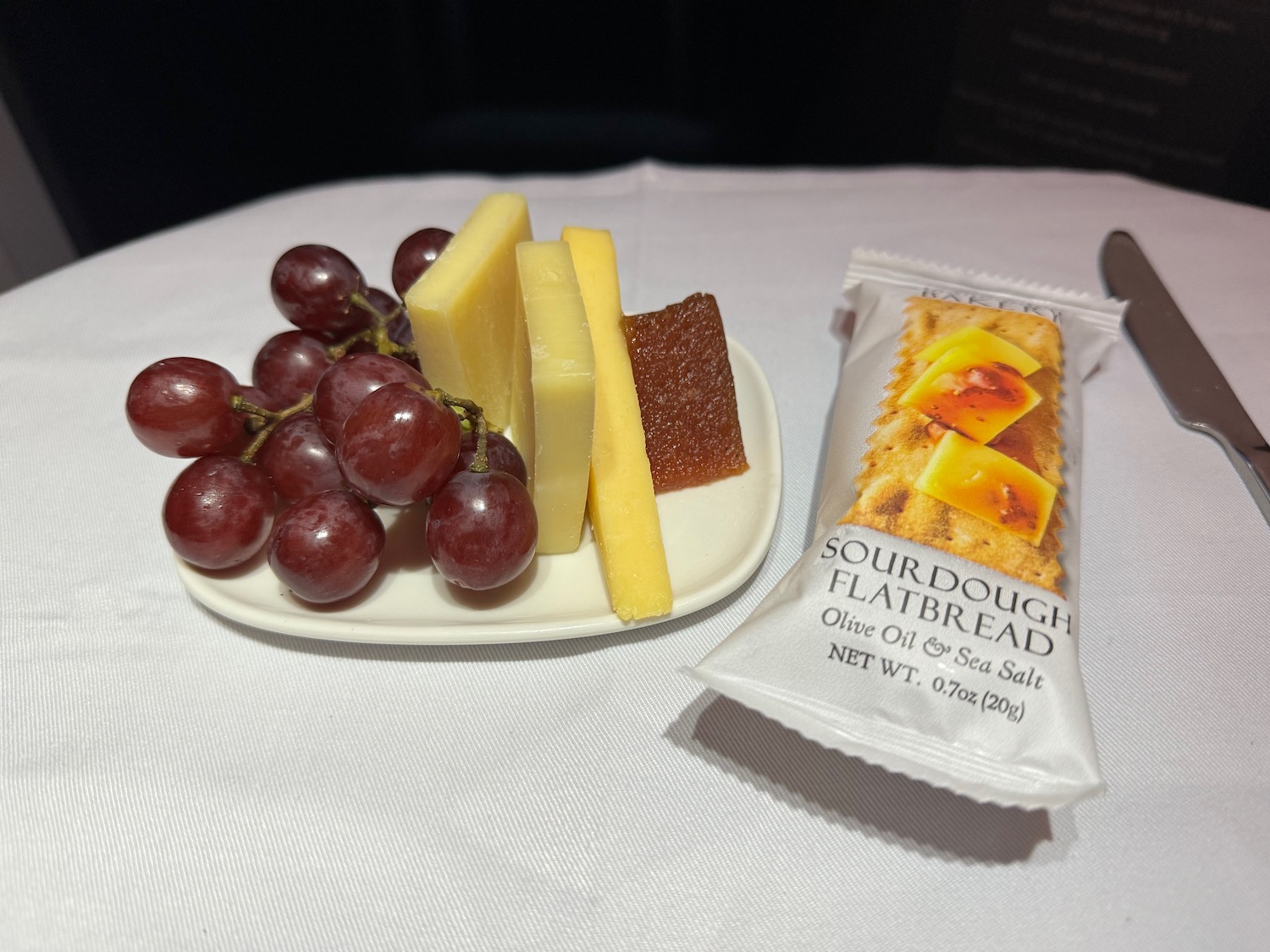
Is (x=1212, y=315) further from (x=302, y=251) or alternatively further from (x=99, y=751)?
(x=99, y=751)

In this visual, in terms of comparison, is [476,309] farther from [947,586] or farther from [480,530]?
[947,586]

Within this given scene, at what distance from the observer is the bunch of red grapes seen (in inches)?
23.2

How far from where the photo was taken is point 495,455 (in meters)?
0.67

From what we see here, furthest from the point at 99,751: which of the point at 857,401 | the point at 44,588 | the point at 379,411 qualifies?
the point at 857,401

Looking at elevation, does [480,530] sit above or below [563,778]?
above

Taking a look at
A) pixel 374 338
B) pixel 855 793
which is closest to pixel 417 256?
pixel 374 338

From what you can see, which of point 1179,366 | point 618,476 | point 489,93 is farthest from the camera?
point 489,93

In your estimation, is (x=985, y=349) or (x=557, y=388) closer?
(x=557, y=388)

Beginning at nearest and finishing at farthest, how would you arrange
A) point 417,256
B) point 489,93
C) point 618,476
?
point 618,476
point 417,256
point 489,93

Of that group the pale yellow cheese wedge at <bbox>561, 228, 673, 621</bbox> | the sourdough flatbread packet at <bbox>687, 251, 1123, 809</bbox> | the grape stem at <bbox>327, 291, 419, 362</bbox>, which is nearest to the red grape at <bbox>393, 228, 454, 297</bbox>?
the grape stem at <bbox>327, 291, 419, 362</bbox>

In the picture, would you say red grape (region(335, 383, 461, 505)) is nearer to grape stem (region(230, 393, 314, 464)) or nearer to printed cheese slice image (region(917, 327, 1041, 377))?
grape stem (region(230, 393, 314, 464))

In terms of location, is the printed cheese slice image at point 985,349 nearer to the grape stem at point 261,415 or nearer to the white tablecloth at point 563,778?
the white tablecloth at point 563,778

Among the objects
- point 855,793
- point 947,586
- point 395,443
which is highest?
point 395,443

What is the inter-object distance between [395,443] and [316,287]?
24 centimetres
